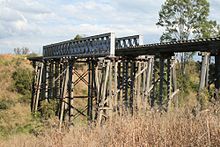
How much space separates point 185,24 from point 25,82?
43.1ft

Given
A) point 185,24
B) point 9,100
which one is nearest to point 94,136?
point 9,100

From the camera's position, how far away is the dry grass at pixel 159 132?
5.04m

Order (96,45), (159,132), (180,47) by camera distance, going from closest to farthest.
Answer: (159,132), (180,47), (96,45)

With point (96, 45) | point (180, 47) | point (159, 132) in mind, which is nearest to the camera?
point (159, 132)

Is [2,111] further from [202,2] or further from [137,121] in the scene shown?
[137,121]

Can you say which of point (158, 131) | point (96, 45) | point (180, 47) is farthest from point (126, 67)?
point (158, 131)

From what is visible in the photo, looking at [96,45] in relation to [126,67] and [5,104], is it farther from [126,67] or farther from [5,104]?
[5,104]

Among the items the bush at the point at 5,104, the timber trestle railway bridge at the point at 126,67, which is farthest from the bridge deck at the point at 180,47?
the bush at the point at 5,104

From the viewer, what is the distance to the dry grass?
504 cm

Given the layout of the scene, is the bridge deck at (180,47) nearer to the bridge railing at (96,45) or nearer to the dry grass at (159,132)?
the bridge railing at (96,45)

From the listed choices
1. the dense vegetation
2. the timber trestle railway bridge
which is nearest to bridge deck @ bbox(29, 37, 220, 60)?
the timber trestle railway bridge

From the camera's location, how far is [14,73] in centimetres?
3222

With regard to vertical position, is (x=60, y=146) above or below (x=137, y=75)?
below

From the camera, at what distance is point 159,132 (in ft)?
18.4
